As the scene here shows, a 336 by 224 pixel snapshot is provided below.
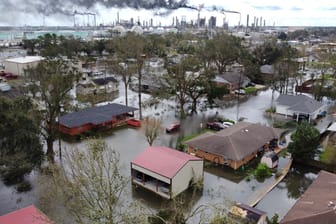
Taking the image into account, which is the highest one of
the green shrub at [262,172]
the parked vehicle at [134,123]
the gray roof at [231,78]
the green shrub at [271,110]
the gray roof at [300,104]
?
the gray roof at [231,78]

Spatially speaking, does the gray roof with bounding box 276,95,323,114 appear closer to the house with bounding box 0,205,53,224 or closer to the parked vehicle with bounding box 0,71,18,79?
the house with bounding box 0,205,53,224

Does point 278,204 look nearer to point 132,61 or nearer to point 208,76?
point 208,76

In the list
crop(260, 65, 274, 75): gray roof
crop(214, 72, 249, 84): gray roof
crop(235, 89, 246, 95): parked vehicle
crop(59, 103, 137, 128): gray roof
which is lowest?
crop(235, 89, 246, 95): parked vehicle

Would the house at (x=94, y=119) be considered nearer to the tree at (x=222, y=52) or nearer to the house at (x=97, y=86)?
the house at (x=97, y=86)

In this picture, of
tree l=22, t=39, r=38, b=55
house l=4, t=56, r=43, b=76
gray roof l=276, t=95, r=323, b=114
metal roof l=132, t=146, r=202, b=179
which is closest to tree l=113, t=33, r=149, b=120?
metal roof l=132, t=146, r=202, b=179

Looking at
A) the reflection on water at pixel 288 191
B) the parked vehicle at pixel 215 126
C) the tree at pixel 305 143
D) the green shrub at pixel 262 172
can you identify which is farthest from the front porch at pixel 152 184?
the parked vehicle at pixel 215 126

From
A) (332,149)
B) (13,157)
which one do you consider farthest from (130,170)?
(332,149)

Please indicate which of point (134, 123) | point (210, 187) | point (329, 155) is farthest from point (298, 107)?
point (210, 187)
